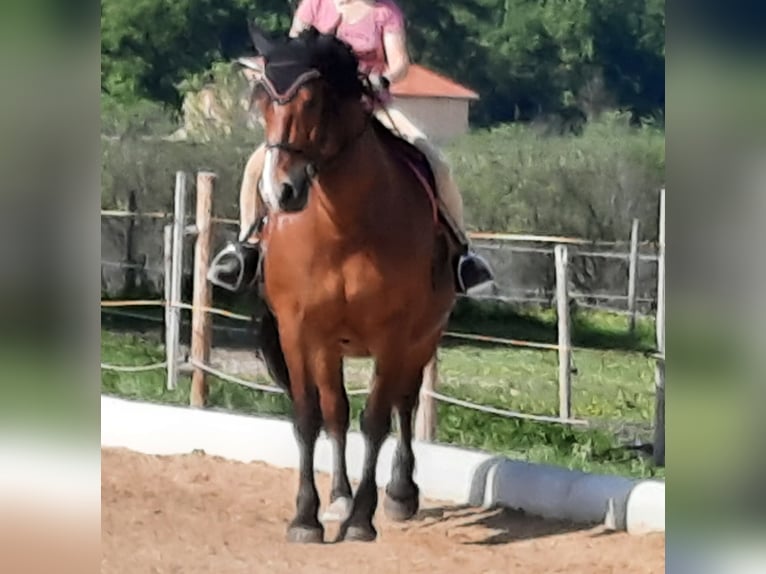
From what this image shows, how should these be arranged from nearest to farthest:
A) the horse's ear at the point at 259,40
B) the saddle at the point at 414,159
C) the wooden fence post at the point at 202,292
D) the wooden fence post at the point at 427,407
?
the horse's ear at the point at 259,40 → the saddle at the point at 414,159 → the wooden fence post at the point at 427,407 → the wooden fence post at the point at 202,292

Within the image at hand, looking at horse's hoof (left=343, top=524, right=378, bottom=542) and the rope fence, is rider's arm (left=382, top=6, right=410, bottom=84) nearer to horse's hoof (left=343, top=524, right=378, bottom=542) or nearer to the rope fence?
the rope fence

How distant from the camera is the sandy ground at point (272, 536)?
4012 millimetres

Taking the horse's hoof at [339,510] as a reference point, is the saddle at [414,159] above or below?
above

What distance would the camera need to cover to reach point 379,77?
3.99 metres

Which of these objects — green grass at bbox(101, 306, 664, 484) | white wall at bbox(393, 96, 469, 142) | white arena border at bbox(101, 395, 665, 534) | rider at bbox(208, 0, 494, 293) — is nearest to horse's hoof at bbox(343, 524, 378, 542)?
white arena border at bbox(101, 395, 665, 534)

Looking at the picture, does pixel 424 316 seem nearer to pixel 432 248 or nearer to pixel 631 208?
pixel 432 248

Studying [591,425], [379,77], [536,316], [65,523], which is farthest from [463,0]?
[65,523]

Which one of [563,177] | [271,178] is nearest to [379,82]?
[271,178]

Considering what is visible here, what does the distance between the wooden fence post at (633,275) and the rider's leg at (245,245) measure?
109cm

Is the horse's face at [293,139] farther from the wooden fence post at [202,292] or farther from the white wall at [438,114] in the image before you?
the wooden fence post at [202,292]

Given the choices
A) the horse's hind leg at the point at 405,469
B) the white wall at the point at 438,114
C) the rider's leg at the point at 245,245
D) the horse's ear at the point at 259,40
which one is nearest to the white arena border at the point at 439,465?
the horse's hind leg at the point at 405,469

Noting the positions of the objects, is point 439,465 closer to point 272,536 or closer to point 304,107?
point 272,536

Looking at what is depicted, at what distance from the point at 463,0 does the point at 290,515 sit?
1.62 m

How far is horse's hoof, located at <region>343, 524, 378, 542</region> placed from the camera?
4.18 metres
